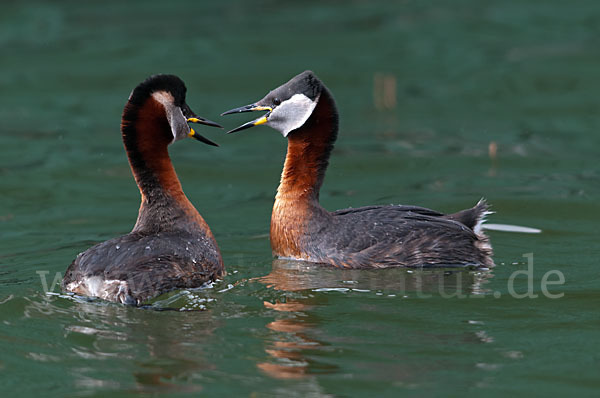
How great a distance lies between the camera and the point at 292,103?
8883 mm

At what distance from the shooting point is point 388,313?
711 centimetres

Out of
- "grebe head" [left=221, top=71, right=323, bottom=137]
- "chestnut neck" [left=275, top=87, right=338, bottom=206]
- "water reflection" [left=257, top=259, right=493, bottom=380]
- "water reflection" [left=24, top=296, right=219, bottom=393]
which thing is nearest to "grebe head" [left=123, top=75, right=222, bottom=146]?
"grebe head" [left=221, top=71, right=323, bottom=137]

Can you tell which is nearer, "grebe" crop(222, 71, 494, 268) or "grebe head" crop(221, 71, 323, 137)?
"grebe" crop(222, 71, 494, 268)

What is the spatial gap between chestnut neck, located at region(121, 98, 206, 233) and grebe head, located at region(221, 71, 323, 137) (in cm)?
97

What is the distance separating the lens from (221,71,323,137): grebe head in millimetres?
8875

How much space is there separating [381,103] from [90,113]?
4.36 m

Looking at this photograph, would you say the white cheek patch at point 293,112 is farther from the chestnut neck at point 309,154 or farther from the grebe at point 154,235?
the grebe at point 154,235

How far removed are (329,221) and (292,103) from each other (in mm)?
1073

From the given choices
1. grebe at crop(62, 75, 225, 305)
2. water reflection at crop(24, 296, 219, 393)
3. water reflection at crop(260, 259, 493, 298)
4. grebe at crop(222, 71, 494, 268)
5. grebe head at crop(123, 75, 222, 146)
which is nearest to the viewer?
water reflection at crop(24, 296, 219, 393)

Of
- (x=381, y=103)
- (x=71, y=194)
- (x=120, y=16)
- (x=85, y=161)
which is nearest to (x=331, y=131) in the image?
(x=71, y=194)

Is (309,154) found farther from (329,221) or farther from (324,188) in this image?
(324,188)

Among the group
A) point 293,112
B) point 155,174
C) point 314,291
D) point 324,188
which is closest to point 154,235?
point 155,174

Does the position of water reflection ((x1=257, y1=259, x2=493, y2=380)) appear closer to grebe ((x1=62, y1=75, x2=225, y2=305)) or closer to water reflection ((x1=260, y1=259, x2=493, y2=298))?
water reflection ((x1=260, y1=259, x2=493, y2=298))

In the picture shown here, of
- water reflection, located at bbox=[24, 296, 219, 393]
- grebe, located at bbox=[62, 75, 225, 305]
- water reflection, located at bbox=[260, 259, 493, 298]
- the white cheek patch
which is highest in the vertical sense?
the white cheek patch
